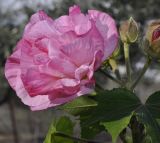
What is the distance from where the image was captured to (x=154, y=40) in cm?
69

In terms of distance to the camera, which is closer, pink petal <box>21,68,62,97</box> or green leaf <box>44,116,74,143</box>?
pink petal <box>21,68,62,97</box>

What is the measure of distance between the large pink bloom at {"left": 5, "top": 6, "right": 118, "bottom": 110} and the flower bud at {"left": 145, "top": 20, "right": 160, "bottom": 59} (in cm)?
7

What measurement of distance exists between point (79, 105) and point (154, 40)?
0.43ft

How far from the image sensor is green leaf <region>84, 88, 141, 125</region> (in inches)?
25.0

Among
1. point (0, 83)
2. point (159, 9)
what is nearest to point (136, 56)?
point (159, 9)

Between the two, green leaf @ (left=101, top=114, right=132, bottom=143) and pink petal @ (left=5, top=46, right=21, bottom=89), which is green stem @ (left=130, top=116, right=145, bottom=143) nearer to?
green leaf @ (left=101, top=114, right=132, bottom=143)

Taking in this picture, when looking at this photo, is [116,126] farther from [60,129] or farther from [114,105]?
[60,129]

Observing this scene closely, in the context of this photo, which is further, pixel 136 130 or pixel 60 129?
pixel 60 129

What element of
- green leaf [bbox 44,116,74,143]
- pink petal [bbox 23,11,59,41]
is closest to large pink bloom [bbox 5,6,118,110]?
pink petal [bbox 23,11,59,41]

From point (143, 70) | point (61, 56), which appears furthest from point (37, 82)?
point (143, 70)

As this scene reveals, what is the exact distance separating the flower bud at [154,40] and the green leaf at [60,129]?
0.56 feet

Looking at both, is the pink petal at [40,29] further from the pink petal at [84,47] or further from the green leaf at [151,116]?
the green leaf at [151,116]

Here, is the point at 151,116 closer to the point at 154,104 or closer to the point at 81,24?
the point at 154,104

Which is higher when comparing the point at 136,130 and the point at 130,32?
the point at 130,32
